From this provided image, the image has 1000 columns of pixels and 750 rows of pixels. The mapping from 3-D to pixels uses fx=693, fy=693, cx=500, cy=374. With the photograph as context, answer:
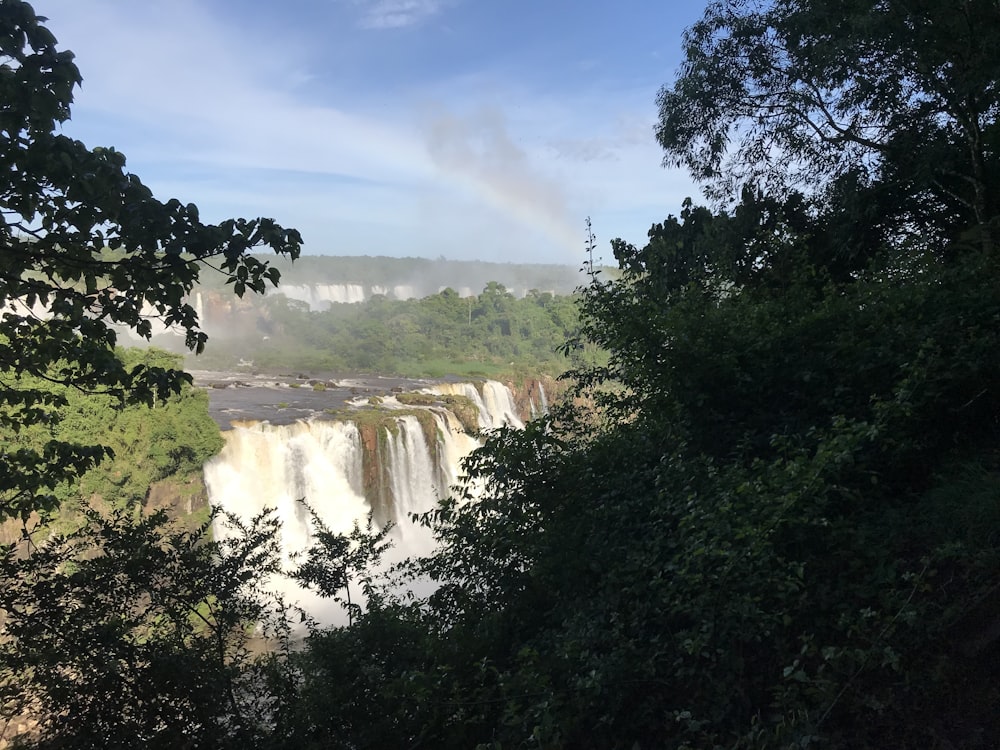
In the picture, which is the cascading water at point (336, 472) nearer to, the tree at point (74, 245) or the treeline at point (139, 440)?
the treeline at point (139, 440)

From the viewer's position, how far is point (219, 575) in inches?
188

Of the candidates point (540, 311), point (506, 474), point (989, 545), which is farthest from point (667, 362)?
point (540, 311)

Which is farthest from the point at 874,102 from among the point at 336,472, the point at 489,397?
the point at 489,397

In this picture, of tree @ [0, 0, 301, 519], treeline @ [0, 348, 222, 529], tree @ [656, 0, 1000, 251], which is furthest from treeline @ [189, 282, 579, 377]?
tree @ [0, 0, 301, 519]

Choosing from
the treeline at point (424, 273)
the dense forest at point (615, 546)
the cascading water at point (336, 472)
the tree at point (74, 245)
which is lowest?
the cascading water at point (336, 472)

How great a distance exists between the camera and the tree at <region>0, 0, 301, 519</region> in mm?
2604

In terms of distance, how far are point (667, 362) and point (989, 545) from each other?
2.43 m

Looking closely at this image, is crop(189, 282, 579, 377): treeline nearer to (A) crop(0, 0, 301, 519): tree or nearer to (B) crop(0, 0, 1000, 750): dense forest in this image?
(B) crop(0, 0, 1000, 750): dense forest

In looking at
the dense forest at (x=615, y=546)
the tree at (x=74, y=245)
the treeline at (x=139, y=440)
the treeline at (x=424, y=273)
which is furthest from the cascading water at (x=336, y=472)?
the treeline at (x=424, y=273)

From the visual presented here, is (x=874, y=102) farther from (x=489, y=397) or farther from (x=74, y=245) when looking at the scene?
(x=489, y=397)

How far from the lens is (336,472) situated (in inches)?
881

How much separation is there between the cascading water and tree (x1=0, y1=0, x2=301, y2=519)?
654 inches

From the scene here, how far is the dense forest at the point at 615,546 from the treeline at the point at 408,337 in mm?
42677

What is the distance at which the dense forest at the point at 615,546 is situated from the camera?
3.04 meters
